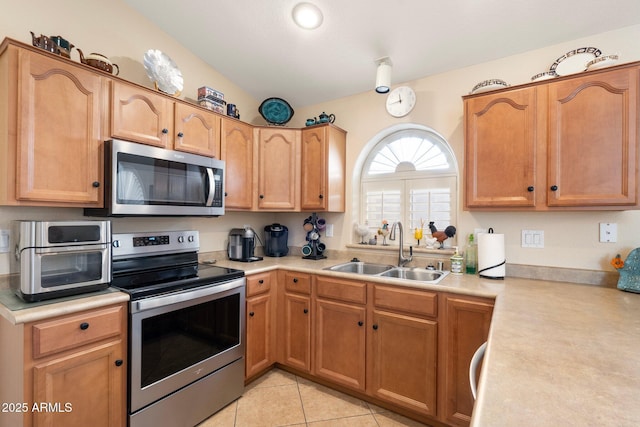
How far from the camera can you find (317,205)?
8.85 feet

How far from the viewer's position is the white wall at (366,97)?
1.79m

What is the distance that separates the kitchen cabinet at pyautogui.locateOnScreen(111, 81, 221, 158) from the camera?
5.93 ft

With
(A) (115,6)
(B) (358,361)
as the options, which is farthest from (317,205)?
(A) (115,6)

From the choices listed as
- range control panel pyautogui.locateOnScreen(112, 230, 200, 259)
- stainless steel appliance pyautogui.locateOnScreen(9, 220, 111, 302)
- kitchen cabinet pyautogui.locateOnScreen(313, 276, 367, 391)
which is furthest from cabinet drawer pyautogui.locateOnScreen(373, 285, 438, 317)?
stainless steel appliance pyautogui.locateOnScreen(9, 220, 111, 302)

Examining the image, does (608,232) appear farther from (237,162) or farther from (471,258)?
(237,162)

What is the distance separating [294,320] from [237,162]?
1.39 m

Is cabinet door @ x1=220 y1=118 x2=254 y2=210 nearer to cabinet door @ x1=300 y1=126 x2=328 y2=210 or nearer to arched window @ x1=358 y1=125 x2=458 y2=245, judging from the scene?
cabinet door @ x1=300 y1=126 x2=328 y2=210

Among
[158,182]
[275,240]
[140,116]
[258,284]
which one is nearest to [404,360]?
[258,284]

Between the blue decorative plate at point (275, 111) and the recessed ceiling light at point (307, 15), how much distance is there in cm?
89

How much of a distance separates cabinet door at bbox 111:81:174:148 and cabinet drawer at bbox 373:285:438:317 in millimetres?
1772

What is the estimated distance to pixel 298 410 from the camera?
2.02m

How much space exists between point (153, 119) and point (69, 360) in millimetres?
1427

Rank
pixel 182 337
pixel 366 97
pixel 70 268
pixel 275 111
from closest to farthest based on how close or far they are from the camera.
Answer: pixel 70 268 → pixel 182 337 → pixel 366 97 → pixel 275 111

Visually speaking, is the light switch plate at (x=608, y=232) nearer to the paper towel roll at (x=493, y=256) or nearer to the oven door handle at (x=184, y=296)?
the paper towel roll at (x=493, y=256)
